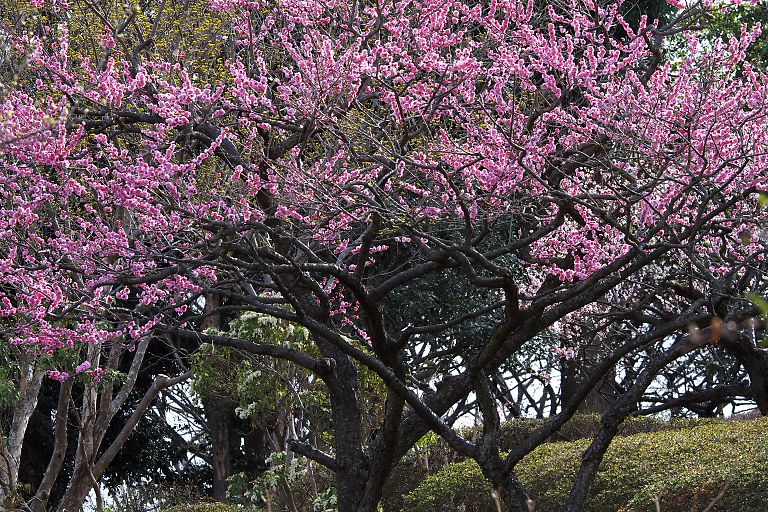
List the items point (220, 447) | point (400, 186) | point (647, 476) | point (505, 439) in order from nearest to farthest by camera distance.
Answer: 1. point (400, 186)
2. point (647, 476)
3. point (505, 439)
4. point (220, 447)

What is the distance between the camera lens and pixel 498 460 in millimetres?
5676

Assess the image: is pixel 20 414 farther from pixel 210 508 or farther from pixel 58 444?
pixel 210 508

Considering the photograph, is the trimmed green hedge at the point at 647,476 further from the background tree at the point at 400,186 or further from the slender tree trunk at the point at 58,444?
the slender tree trunk at the point at 58,444

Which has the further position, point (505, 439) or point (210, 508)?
point (505, 439)

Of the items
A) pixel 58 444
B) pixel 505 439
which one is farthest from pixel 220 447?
pixel 505 439

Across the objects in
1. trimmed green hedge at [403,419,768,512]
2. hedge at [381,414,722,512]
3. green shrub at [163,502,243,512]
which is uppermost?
hedge at [381,414,722,512]

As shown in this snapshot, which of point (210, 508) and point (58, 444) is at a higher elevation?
point (58, 444)

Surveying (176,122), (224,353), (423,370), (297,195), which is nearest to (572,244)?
(297,195)

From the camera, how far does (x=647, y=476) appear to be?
6.83 meters

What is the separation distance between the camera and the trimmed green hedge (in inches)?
241

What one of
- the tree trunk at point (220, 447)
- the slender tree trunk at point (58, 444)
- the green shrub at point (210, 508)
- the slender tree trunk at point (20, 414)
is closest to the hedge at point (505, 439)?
the green shrub at point (210, 508)

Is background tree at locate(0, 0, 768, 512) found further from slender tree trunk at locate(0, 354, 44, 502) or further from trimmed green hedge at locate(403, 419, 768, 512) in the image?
slender tree trunk at locate(0, 354, 44, 502)

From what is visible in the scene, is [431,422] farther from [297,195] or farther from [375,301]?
[297,195]

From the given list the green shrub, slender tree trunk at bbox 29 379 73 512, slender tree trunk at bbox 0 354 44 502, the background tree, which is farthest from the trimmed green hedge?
slender tree trunk at bbox 0 354 44 502
